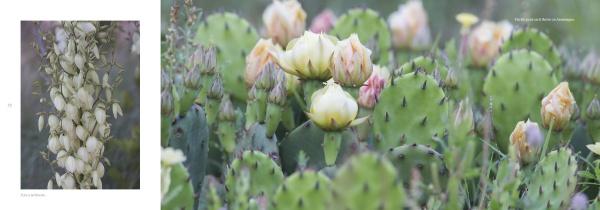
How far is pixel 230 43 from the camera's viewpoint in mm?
2244

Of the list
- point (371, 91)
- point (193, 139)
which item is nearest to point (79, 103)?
point (193, 139)

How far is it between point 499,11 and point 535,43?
0.56 metres

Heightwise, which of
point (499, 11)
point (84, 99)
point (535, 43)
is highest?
point (499, 11)

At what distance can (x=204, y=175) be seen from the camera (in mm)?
1962

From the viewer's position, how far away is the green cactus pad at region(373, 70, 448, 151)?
192 cm

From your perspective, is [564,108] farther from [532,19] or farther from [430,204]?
[532,19]

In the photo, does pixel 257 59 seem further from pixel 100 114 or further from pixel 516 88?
pixel 516 88

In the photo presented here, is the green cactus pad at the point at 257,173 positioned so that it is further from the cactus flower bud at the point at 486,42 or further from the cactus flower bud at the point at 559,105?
the cactus flower bud at the point at 486,42

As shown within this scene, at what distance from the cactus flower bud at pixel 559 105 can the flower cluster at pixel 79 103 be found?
840mm

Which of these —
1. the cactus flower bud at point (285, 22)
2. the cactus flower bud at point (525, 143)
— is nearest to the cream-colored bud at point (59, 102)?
the cactus flower bud at point (285, 22)

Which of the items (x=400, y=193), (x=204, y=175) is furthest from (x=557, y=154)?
(x=204, y=175)

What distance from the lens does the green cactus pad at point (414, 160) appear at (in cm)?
184

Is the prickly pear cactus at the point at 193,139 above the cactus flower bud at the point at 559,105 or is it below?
below

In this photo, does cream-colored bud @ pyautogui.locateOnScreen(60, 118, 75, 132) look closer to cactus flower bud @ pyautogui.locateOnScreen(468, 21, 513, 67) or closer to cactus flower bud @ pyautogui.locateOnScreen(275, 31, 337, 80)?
cactus flower bud @ pyautogui.locateOnScreen(275, 31, 337, 80)
